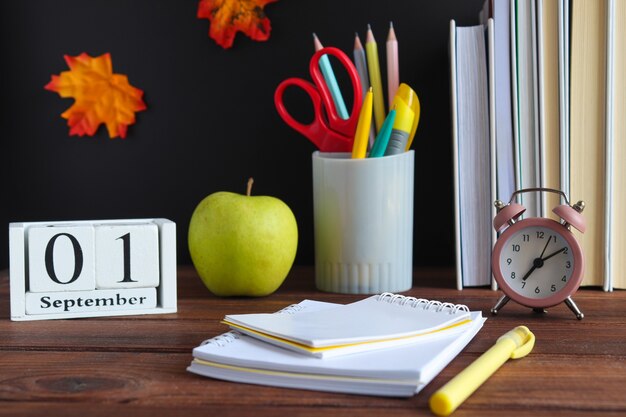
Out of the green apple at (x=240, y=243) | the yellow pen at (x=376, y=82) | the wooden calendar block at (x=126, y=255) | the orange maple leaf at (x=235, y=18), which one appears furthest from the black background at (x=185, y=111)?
the wooden calendar block at (x=126, y=255)

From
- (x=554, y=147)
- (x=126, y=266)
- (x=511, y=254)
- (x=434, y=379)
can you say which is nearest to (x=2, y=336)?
(x=126, y=266)

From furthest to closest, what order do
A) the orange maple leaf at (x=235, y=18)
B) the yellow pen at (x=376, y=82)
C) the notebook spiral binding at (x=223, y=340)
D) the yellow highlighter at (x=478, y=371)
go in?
the orange maple leaf at (x=235, y=18)
the yellow pen at (x=376, y=82)
the notebook spiral binding at (x=223, y=340)
the yellow highlighter at (x=478, y=371)

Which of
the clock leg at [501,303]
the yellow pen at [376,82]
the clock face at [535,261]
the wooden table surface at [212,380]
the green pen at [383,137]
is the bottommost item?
the wooden table surface at [212,380]

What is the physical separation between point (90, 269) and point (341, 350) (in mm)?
362

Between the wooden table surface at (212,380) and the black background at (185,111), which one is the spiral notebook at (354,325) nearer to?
the wooden table surface at (212,380)

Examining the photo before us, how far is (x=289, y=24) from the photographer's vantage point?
3.78 feet

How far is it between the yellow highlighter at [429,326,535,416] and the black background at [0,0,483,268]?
0.51m

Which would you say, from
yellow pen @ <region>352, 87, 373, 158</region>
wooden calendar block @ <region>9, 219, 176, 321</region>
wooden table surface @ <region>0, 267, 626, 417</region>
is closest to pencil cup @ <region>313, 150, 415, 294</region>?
yellow pen @ <region>352, 87, 373, 158</region>

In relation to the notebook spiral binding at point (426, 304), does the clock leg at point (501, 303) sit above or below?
below

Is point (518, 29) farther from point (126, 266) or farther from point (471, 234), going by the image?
point (126, 266)

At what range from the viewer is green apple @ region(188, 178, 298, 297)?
92 cm

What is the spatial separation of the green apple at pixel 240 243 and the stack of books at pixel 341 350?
0.70 ft

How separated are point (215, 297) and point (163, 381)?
360 mm

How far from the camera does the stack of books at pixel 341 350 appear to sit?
0.56m
